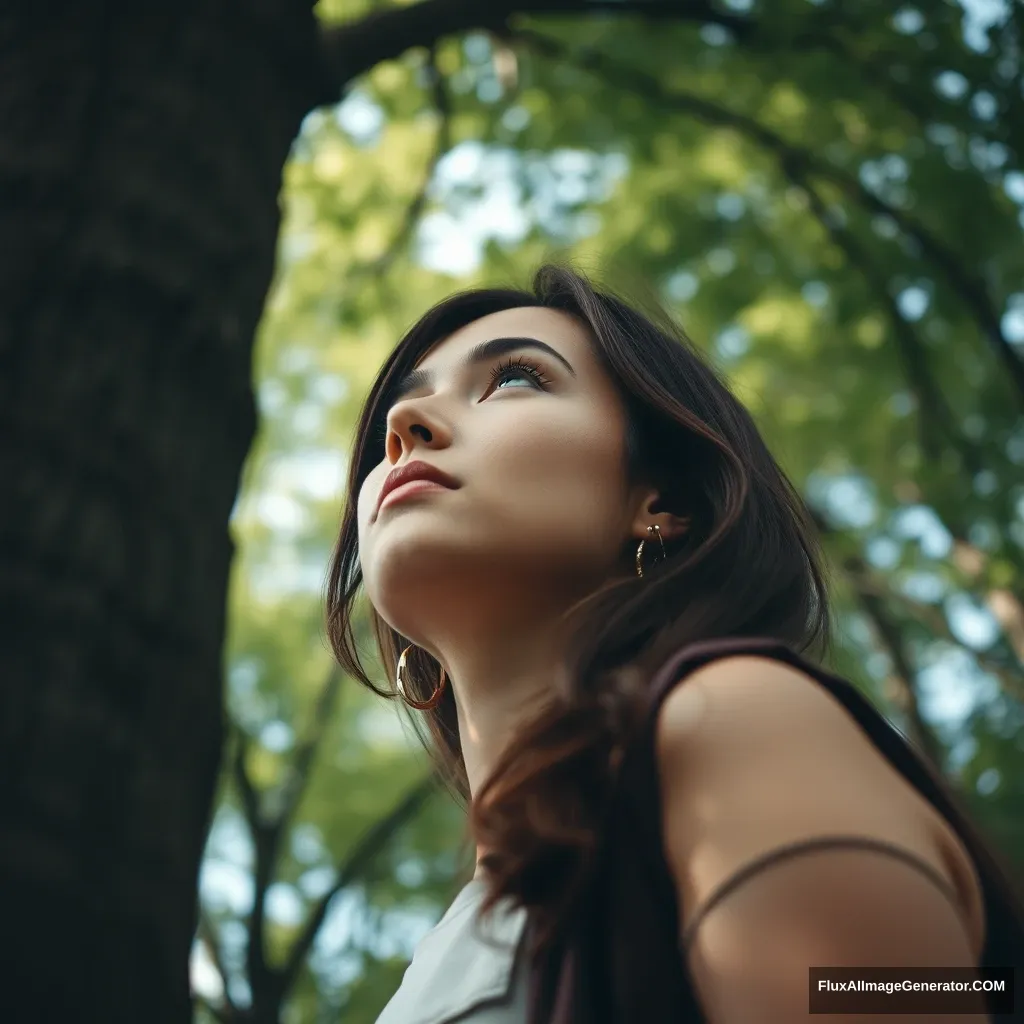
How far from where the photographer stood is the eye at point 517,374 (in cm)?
197

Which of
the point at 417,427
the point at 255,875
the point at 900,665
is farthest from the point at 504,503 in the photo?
the point at 900,665

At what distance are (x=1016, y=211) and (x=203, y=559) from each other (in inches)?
189

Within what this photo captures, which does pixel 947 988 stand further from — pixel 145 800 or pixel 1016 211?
pixel 1016 211

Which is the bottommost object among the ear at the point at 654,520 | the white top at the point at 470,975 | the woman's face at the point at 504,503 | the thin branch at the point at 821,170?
the thin branch at the point at 821,170

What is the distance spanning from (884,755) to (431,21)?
3.18 m

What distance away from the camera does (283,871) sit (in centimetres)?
810

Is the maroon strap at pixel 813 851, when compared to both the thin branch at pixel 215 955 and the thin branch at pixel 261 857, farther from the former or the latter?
the thin branch at pixel 215 955

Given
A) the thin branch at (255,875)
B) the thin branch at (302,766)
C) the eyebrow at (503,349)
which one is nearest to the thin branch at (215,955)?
the thin branch at (255,875)

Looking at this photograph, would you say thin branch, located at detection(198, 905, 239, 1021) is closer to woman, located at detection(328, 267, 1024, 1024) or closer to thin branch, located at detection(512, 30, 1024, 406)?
woman, located at detection(328, 267, 1024, 1024)

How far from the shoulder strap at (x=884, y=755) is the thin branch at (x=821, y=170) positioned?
12.9 ft

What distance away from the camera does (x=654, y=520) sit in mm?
1878

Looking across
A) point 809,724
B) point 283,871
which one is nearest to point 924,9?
point 809,724

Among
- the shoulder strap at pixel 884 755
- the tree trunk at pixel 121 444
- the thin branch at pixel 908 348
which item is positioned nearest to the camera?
the shoulder strap at pixel 884 755

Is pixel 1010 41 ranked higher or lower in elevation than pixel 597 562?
lower
